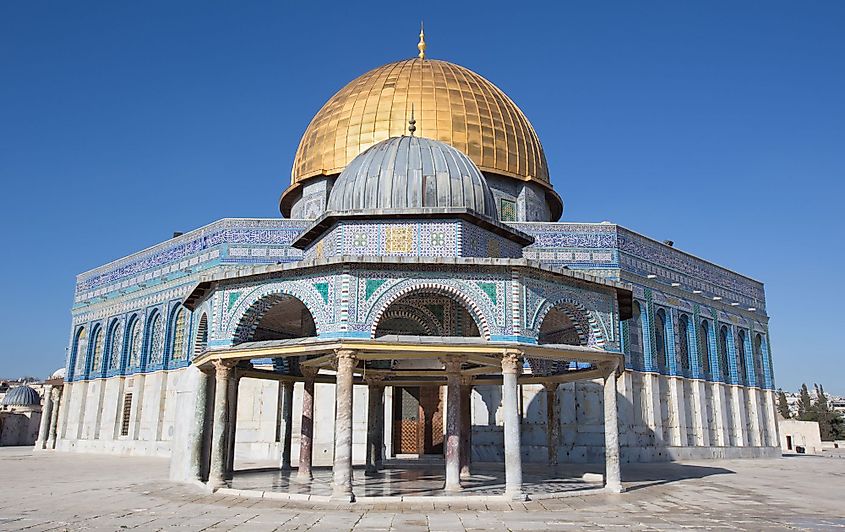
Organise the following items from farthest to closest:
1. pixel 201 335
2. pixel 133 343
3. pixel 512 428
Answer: pixel 133 343 → pixel 201 335 → pixel 512 428

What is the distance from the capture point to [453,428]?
11922mm

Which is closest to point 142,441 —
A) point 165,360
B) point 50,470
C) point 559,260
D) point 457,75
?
point 165,360

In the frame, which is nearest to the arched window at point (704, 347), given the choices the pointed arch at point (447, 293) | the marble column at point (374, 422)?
the marble column at point (374, 422)

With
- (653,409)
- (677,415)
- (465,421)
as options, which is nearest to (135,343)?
(465,421)

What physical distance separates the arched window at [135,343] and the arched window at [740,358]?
22408mm

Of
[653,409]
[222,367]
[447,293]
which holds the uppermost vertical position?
[447,293]

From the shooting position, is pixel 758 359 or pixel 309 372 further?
pixel 758 359

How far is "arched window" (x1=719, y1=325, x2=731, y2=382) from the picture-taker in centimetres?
2625

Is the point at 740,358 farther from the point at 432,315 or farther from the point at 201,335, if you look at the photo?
the point at 201,335

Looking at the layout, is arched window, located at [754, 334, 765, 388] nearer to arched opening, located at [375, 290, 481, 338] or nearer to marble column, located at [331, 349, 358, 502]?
arched opening, located at [375, 290, 481, 338]

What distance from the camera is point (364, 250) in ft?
42.6

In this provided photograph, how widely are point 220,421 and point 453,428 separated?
3946 mm

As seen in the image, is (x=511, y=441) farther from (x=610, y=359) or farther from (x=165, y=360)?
(x=165, y=360)

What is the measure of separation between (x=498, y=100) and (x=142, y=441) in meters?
17.4
